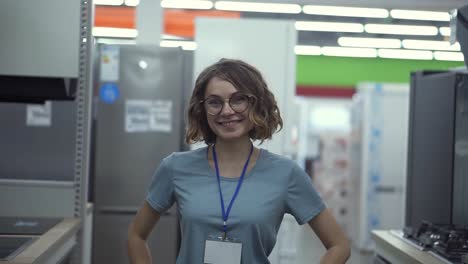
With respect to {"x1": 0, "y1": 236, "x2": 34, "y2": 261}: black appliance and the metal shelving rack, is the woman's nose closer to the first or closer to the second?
{"x1": 0, "y1": 236, "x2": 34, "y2": 261}: black appliance

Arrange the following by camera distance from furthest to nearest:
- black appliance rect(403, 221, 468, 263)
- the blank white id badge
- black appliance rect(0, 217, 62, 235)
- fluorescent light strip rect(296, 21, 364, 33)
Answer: fluorescent light strip rect(296, 21, 364, 33) < black appliance rect(0, 217, 62, 235) < black appliance rect(403, 221, 468, 263) < the blank white id badge

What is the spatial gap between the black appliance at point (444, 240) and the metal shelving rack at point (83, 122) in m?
1.55

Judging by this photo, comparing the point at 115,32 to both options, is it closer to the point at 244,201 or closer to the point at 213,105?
the point at 213,105

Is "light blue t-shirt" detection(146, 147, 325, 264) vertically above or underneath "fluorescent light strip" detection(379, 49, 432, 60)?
underneath

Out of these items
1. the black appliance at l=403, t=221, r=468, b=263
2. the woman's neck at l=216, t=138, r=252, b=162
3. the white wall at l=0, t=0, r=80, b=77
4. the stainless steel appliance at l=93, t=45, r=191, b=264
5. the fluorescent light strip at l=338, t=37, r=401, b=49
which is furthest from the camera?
the fluorescent light strip at l=338, t=37, r=401, b=49

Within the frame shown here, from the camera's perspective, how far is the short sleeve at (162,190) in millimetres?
2025

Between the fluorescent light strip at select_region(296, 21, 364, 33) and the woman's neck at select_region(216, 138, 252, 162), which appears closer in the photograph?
the woman's neck at select_region(216, 138, 252, 162)

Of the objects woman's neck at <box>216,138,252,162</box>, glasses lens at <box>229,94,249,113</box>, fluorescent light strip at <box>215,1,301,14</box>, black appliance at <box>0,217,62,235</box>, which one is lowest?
black appliance at <box>0,217,62,235</box>

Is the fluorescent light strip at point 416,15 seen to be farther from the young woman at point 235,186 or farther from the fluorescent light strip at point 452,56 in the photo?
the young woman at point 235,186

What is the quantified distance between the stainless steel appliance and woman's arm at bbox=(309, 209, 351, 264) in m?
2.59

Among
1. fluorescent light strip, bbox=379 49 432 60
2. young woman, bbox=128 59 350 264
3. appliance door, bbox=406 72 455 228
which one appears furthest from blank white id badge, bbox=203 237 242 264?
fluorescent light strip, bbox=379 49 432 60

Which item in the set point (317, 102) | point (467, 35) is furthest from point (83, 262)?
point (317, 102)

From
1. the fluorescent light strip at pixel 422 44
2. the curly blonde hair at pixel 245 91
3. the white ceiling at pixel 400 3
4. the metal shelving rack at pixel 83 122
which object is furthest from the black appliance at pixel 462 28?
the fluorescent light strip at pixel 422 44

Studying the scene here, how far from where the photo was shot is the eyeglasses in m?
1.90
